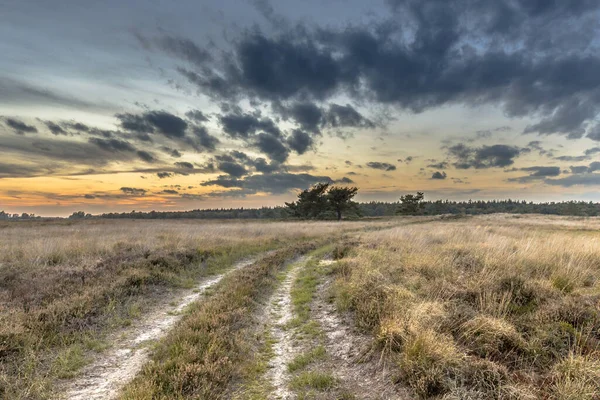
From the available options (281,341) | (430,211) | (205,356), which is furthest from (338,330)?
(430,211)

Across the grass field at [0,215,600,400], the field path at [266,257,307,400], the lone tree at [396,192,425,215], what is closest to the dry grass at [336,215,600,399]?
the grass field at [0,215,600,400]

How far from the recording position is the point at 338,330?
7.75 meters

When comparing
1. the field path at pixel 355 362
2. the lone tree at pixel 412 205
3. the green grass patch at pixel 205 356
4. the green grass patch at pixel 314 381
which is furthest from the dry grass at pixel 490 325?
the lone tree at pixel 412 205

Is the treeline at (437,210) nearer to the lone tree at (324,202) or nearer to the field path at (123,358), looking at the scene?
the lone tree at (324,202)

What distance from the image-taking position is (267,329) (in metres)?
8.15

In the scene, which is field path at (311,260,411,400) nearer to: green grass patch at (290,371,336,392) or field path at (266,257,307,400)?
green grass patch at (290,371,336,392)

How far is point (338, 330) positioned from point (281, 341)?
1551mm

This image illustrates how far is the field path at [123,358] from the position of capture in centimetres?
530

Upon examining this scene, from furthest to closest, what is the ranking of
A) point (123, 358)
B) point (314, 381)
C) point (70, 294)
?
point (70, 294) < point (123, 358) < point (314, 381)

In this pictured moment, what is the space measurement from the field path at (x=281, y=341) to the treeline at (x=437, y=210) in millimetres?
77057

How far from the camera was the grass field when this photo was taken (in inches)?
193

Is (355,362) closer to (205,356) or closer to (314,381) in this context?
(314,381)

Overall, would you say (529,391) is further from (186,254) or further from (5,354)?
(186,254)

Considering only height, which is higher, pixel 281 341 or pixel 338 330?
pixel 338 330
